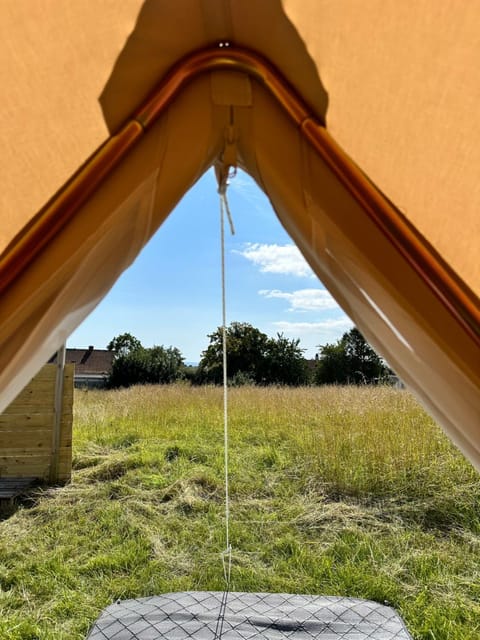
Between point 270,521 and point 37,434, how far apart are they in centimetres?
191

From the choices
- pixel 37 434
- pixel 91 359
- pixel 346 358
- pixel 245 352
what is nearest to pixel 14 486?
pixel 37 434

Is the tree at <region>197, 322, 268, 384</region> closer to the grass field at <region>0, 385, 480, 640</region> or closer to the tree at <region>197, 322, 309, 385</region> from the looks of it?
the tree at <region>197, 322, 309, 385</region>

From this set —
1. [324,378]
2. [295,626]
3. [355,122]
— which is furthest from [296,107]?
[324,378]

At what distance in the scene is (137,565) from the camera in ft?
7.93

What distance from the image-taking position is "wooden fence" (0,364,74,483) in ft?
11.5

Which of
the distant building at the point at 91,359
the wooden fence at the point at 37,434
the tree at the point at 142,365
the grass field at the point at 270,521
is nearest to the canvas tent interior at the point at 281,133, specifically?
the grass field at the point at 270,521

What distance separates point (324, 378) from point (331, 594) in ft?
35.1

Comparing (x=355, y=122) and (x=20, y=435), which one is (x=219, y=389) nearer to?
(x=20, y=435)

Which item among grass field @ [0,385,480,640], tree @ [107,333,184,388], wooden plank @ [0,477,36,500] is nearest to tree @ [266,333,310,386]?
tree @ [107,333,184,388]

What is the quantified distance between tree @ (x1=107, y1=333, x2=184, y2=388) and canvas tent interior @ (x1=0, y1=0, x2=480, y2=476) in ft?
44.4

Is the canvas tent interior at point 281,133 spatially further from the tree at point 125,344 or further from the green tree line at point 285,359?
the tree at point 125,344

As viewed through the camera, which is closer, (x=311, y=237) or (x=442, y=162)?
(x=442, y=162)

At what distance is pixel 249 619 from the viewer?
5.46 feet

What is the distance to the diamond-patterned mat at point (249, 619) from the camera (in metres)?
1.54
